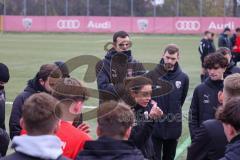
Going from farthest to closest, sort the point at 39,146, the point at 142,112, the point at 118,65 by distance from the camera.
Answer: the point at 118,65
the point at 142,112
the point at 39,146

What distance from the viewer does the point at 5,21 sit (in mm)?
54344

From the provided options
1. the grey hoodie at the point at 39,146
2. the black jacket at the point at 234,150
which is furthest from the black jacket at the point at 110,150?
the black jacket at the point at 234,150

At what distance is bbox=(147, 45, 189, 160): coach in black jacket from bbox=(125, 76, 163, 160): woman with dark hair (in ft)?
4.53

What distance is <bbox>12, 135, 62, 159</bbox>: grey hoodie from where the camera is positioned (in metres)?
3.31

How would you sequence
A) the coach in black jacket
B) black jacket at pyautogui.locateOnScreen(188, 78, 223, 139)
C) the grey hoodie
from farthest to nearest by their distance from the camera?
the coach in black jacket → black jacket at pyautogui.locateOnScreen(188, 78, 223, 139) → the grey hoodie

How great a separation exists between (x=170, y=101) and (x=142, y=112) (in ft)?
5.99

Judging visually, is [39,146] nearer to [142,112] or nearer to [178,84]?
[142,112]

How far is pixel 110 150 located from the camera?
3.52m

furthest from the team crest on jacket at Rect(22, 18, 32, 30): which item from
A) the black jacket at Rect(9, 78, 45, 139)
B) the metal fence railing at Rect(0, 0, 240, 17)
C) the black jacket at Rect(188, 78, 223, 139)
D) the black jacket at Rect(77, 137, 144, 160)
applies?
the black jacket at Rect(77, 137, 144, 160)

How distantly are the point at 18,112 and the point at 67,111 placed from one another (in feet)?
5.48

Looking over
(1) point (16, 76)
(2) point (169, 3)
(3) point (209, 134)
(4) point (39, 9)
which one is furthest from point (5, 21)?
(3) point (209, 134)

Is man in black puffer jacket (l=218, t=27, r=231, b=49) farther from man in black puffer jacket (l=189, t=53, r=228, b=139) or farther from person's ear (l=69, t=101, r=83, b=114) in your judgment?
person's ear (l=69, t=101, r=83, b=114)

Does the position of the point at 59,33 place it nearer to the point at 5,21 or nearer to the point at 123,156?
the point at 5,21

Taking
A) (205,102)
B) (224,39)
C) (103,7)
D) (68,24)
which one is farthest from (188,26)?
(205,102)
